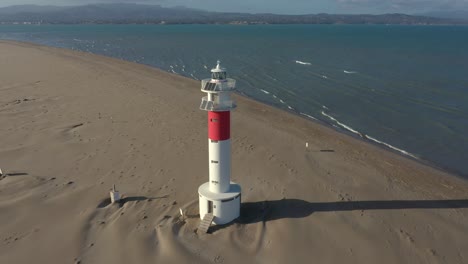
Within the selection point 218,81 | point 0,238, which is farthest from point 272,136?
point 0,238

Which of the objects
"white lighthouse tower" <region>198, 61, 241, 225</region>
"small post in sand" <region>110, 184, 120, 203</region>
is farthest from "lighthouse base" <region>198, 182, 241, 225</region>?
"small post in sand" <region>110, 184, 120, 203</region>

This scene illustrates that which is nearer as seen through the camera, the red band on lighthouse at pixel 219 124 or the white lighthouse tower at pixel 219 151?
the white lighthouse tower at pixel 219 151

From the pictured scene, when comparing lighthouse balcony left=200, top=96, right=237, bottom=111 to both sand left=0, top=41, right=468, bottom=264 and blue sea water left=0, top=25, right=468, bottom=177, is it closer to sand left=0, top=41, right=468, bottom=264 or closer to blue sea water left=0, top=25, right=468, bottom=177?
sand left=0, top=41, right=468, bottom=264

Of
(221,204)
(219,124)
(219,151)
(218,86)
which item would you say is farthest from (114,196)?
(218,86)

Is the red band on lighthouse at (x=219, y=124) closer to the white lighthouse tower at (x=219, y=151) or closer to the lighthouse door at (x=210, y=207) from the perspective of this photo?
the white lighthouse tower at (x=219, y=151)

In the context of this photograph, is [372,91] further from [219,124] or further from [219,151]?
[219,124]

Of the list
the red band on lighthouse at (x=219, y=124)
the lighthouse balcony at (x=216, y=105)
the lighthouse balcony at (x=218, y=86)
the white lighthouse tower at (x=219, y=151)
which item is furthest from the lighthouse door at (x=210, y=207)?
the lighthouse balcony at (x=218, y=86)

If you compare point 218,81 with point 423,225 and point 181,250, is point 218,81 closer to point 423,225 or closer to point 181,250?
point 181,250
